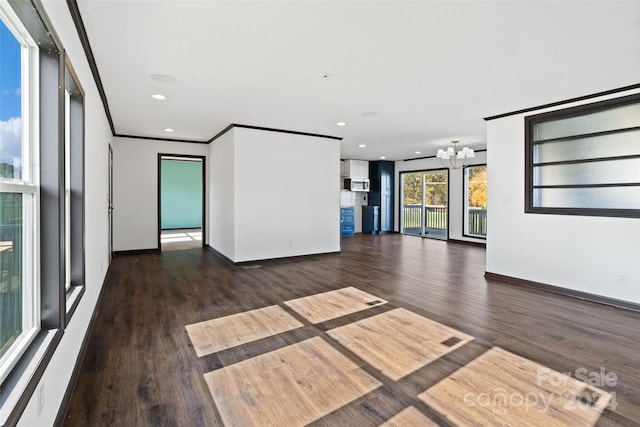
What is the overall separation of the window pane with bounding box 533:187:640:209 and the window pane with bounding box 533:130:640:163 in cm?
42

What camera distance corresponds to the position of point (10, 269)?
4.49 feet

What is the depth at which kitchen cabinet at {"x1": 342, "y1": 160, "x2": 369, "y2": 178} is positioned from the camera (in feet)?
35.2

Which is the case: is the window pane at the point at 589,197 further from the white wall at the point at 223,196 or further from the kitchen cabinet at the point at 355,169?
the kitchen cabinet at the point at 355,169

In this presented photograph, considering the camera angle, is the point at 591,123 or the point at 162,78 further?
the point at 591,123

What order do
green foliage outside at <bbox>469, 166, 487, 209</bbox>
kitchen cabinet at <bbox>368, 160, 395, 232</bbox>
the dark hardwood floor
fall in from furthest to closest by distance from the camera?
kitchen cabinet at <bbox>368, 160, 395, 232</bbox> → green foliage outside at <bbox>469, 166, 487, 209</bbox> → the dark hardwood floor

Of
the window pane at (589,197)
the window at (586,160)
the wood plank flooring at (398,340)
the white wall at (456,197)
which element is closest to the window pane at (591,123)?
the window at (586,160)

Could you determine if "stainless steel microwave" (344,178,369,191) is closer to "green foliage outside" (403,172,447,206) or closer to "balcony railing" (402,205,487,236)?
"green foliage outside" (403,172,447,206)

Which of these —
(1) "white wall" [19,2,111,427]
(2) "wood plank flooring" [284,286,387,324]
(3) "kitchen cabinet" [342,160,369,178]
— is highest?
(3) "kitchen cabinet" [342,160,369,178]

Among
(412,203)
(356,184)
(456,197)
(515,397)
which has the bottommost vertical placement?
(515,397)

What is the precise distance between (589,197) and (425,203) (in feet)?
21.6

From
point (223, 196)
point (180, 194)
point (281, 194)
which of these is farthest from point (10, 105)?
point (180, 194)

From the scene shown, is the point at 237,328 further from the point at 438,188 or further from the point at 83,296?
the point at 438,188

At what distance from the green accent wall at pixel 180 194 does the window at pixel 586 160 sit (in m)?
10.7

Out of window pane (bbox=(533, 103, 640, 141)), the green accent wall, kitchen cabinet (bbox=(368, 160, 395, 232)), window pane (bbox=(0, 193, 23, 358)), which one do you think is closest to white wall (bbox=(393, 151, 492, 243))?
kitchen cabinet (bbox=(368, 160, 395, 232))
